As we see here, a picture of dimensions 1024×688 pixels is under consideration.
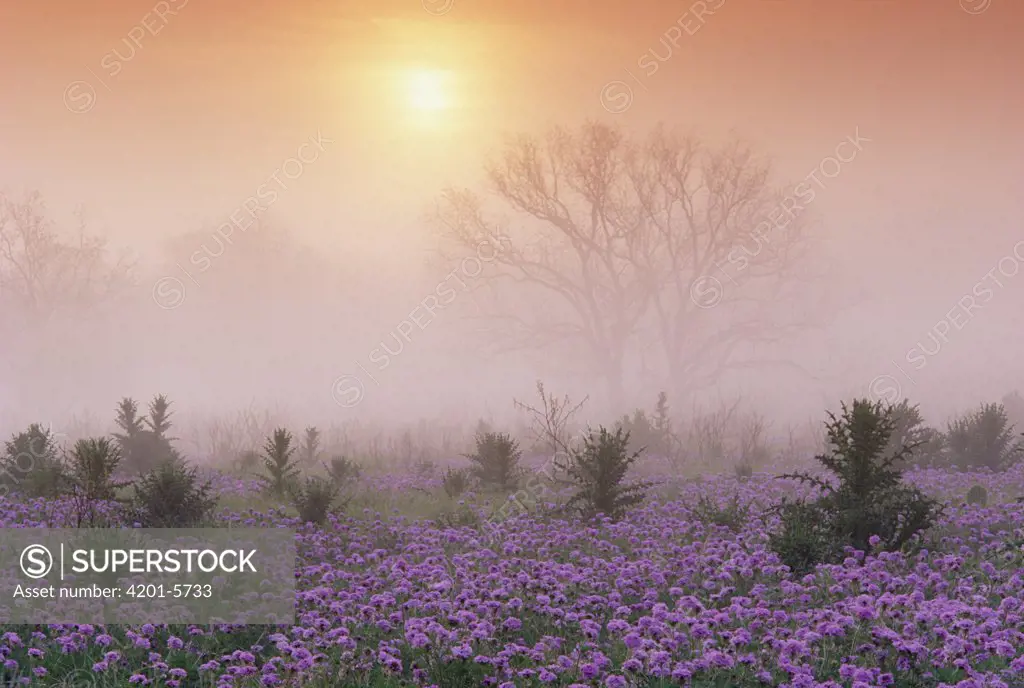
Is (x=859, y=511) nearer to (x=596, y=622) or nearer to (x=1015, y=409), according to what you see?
(x=596, y=622)

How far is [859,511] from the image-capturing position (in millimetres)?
9508

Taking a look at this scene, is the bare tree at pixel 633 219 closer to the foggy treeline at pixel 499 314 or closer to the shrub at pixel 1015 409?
the foggy treeline at pixel 499 314

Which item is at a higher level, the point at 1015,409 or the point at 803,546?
the point at 1015,409

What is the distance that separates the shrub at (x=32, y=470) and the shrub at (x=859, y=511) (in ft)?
28.8

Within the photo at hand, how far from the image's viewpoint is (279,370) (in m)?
60.6

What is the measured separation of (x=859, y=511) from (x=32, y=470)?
1128cm

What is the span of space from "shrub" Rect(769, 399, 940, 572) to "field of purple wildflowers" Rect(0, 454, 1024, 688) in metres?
0.29

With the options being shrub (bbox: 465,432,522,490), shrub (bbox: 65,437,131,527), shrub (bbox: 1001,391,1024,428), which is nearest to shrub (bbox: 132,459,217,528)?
shrub (bbox: 65,437,131,527)

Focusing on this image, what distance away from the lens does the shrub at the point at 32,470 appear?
43.3 ft

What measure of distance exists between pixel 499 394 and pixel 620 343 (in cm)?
1795

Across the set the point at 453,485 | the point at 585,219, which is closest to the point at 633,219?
the point at 585,219

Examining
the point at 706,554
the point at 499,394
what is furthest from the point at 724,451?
the point at 499,394

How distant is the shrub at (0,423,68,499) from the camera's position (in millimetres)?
13211

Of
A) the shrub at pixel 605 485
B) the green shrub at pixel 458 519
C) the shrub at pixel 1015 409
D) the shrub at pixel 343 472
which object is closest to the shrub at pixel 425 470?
the shrub at pixel 343 472
